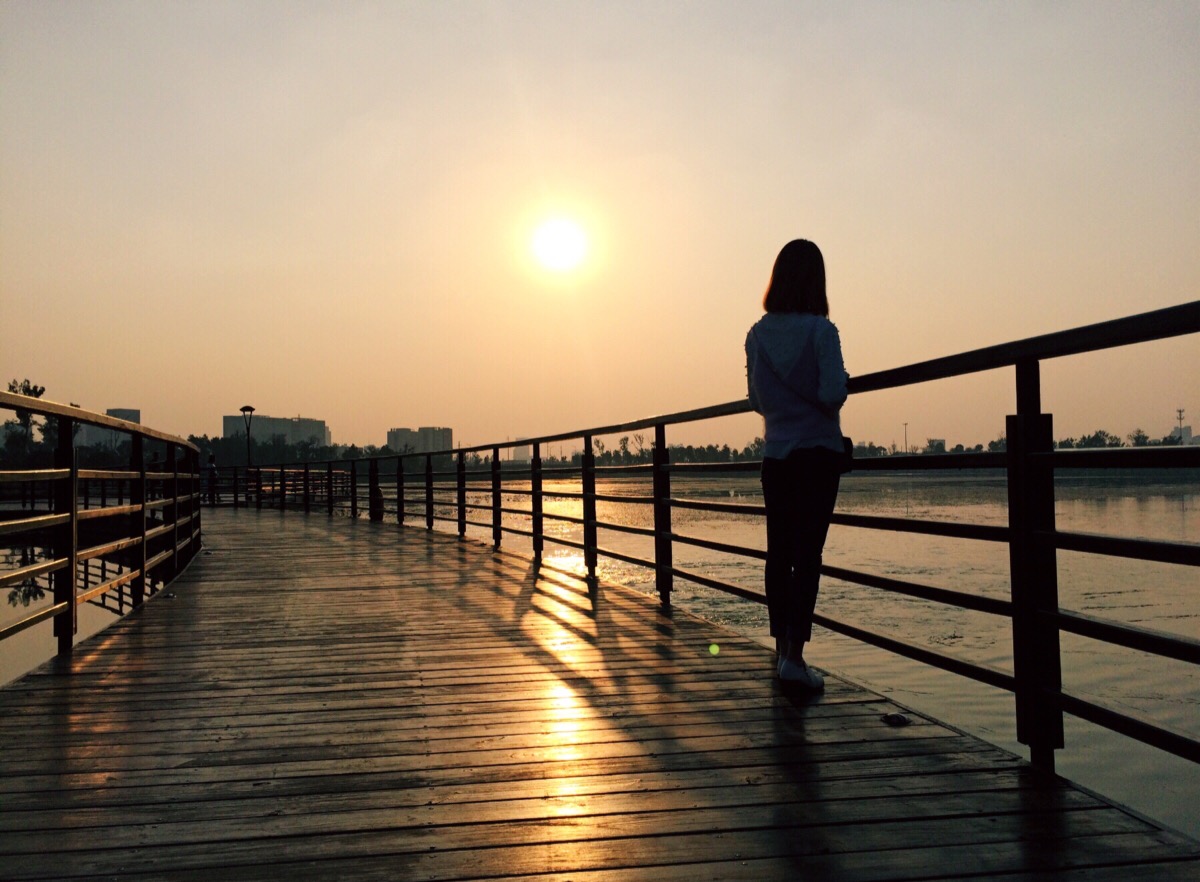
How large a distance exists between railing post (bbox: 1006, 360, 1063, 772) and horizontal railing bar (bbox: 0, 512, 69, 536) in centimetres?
338

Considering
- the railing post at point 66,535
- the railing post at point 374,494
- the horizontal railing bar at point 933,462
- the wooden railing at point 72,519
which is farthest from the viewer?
the railing post at point 374,494

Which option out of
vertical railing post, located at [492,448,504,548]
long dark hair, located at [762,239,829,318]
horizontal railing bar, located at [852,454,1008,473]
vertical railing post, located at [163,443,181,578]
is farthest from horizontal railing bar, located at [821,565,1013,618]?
vertical railing post, located at [492,448,504,548]

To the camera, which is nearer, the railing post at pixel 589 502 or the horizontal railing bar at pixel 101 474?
the horizontal railing bar at pixel 101 474

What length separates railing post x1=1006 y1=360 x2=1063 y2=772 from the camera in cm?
252

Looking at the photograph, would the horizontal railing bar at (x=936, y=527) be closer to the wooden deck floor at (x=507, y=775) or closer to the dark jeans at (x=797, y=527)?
the dark jeans at (x=797, y=527)

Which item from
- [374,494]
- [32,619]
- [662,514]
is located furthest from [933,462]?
[374,494]

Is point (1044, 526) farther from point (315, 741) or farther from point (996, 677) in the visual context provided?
point (315, 741)

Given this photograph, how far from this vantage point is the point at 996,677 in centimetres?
267

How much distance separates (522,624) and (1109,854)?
3.65 m

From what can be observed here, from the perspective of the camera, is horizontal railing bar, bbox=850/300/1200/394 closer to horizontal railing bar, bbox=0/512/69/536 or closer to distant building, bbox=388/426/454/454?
horizontal railing bar, bbox=0/512/69/536

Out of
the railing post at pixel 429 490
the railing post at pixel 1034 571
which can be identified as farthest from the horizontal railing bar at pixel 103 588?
the railing post at pixel 429 490

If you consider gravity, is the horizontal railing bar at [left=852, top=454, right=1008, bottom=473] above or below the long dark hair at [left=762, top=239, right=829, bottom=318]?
below

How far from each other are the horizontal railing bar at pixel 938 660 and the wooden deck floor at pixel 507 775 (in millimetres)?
203

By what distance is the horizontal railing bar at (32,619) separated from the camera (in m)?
3.56
